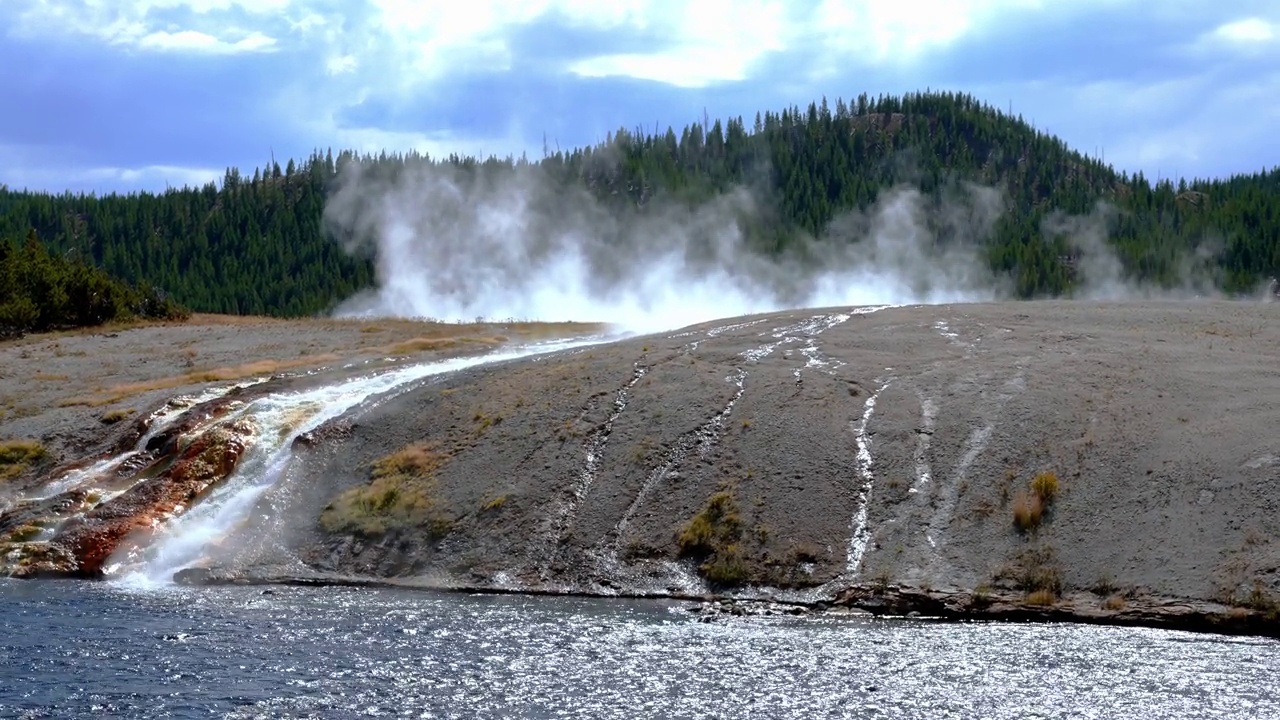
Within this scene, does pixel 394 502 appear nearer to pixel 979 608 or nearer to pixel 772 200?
pixel 979 608

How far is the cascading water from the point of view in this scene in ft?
109

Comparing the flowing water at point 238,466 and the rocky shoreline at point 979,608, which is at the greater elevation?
the flowing water at point 238,466

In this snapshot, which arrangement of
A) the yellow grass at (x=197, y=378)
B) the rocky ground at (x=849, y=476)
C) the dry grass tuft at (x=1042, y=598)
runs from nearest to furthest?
the dry grass tuft at (x=1042, y=598) → the rocky ground at (x=849, y=476) → the yellow grass at (x=197, y=378)

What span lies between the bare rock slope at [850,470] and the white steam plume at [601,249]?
5092 centimetres

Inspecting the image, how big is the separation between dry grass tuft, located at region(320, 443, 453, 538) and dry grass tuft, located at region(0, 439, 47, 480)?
11.3 m

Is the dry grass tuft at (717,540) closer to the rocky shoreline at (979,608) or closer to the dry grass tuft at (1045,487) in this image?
the rocky shoreline at (979,608)

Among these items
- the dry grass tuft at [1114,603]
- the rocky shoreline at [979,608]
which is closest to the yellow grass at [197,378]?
the rocky shoreline at [979,608]

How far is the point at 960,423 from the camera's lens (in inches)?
1319

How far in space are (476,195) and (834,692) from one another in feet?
389

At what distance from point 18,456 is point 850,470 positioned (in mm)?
24809

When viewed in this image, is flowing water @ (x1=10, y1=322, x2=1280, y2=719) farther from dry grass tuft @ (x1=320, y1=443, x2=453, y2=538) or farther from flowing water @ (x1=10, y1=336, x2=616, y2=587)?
dry grass tuft @ (x1=320, y1=443, x2=453, y2=538)

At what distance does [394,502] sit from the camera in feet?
113

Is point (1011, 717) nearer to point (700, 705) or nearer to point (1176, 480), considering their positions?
point (700, 705)

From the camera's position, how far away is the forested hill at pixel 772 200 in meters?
122
